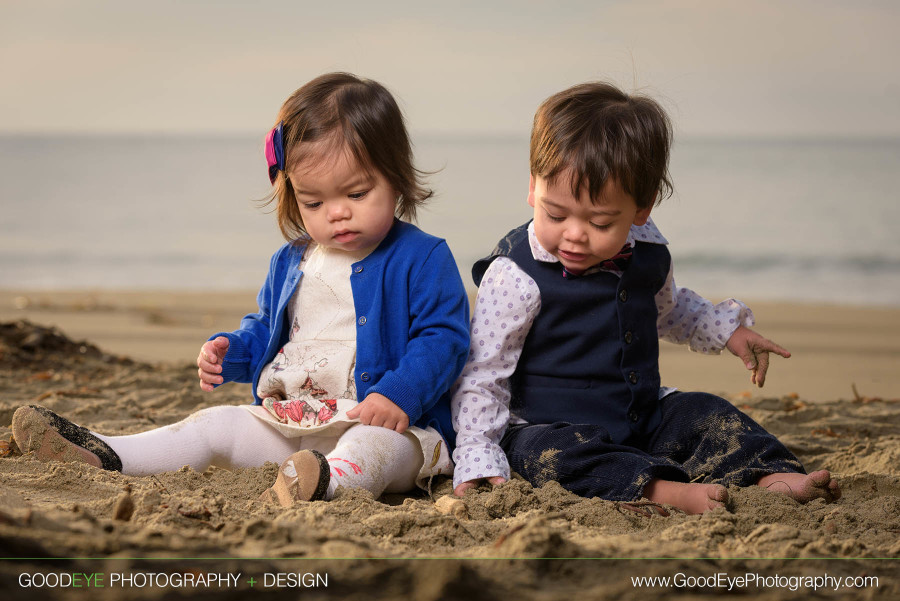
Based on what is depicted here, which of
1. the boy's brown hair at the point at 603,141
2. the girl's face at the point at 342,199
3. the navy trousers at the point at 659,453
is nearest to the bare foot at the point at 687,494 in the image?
the navy trousers at the point at 659,453

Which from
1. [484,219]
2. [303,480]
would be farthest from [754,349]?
[484,219]

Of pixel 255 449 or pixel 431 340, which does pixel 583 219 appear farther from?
pixel 255 449

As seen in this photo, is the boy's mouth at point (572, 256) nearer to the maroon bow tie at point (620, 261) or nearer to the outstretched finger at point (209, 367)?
the maroon bow tie at point (620, 261)

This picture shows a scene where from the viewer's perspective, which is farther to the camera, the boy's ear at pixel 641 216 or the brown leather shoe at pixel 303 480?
the boy's ear at pixel 641 216

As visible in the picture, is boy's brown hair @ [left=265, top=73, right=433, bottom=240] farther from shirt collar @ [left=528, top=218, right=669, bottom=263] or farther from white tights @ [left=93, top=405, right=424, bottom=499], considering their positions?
white tights @ [left=93, top=405, right=424, bottom=499]

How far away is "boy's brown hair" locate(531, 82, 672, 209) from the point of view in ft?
7.99

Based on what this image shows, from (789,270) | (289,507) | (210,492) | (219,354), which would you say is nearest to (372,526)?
(289,507)

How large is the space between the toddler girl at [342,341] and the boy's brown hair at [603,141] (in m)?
0.46

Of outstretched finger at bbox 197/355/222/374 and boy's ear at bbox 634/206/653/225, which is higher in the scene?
boy's ear at bbox 634/206/653/225

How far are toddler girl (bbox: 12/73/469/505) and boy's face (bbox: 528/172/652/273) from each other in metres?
0.36

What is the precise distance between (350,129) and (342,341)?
67cm

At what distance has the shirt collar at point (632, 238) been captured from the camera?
8.85 ft

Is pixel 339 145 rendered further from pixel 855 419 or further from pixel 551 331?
pixel 855 419

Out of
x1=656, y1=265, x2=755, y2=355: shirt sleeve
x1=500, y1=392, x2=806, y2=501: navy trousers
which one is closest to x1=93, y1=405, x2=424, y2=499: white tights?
x1=500, y1=392, x2=806, y2=501: navy trousers
